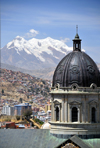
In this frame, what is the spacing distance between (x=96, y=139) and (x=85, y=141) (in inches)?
43.2

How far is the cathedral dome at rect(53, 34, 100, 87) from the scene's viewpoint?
42.3 metres

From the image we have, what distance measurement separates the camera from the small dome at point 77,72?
1664 inches

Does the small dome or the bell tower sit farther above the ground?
the bell tower

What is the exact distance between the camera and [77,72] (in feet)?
139

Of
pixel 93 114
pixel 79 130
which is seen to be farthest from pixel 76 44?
pixel 79 130

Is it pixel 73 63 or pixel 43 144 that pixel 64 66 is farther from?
pixel 43 144

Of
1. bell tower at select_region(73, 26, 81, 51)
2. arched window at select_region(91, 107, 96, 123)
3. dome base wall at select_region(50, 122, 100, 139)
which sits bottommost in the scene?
dome base wall at select_region(50, 122, 100, 139)

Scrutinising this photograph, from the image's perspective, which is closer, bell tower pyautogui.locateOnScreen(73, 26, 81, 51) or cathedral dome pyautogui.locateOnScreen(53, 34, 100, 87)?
cathedral dome pyautogui.locateOnScreen(53, 34, 100, 87)

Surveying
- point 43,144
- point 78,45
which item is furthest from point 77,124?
point 78,45

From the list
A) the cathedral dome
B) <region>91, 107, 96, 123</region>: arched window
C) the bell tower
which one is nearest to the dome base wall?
<region>91, 107, 96, 123</region>: arched window

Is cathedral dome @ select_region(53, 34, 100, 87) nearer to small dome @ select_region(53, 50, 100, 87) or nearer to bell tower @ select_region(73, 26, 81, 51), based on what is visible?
small dome @ select_region(53, 50, 100, 87)

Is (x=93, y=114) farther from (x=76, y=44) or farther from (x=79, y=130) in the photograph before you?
(x=76, y=44)

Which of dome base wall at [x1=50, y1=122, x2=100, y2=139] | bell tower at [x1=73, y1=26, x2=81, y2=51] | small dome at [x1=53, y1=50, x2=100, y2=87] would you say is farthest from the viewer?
bell tower at [x1=73, y1=26, x2=81, y2=51]

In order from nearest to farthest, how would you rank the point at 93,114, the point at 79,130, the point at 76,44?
the point at 79,130, the point at 93,114, the point at 76,44
